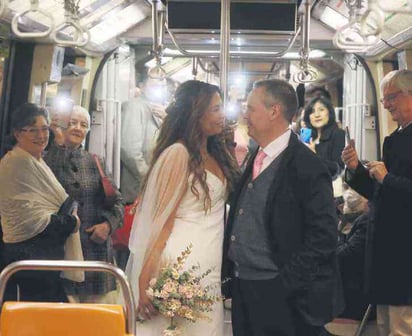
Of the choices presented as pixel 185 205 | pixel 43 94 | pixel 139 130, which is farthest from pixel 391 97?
pixel 43 94

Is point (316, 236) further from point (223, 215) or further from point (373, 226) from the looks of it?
point (373, 226)

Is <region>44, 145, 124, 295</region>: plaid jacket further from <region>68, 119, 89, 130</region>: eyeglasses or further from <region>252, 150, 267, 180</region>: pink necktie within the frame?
<region>252, 150, 267, 180</region>: pink necktie

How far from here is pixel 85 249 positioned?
10.6 feet

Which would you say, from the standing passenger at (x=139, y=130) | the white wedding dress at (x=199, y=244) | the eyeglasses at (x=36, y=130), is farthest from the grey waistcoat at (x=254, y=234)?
the eyeglasses at (x=36, y=130)

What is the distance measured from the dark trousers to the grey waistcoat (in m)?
0.04

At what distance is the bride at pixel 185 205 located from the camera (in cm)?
249

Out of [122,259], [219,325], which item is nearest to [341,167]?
[219,325]

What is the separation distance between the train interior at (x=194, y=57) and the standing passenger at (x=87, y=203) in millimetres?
78

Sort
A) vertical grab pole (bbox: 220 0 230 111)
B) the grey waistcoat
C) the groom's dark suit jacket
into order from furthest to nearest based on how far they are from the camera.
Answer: vertical grab pole (bbox: 220 0 230 111)
the grey waistcoat
the groom's dark suit jacket

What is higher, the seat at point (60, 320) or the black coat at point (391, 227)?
the black coat at point (391, 227)

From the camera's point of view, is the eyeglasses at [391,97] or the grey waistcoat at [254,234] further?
the eyeglasses at [391,97]

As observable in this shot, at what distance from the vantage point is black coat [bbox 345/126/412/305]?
113 inches

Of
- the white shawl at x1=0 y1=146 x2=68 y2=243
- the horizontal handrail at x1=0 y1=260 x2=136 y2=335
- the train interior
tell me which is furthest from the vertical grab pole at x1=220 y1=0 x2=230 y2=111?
the horizontal handrail at x1=0 y1=260 x2=136 y2=335

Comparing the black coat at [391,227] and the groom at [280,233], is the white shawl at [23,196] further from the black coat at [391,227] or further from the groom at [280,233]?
the black coat at [391,227]
